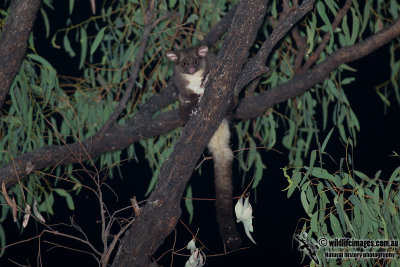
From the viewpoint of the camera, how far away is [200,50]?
378cm

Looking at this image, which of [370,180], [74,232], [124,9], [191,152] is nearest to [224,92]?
[191,152]

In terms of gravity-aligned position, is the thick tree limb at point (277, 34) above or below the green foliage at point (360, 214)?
above

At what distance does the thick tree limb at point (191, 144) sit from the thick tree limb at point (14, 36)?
3.49ft

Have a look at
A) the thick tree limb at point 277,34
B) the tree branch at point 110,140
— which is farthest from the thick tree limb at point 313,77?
the thick tree limb at point 277,34

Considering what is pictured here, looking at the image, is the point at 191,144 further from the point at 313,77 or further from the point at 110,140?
the point at 313,77

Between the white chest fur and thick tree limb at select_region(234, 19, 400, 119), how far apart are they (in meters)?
0.31

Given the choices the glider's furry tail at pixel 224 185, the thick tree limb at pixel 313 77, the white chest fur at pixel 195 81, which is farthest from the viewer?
the white chest fur at pixel 195 81

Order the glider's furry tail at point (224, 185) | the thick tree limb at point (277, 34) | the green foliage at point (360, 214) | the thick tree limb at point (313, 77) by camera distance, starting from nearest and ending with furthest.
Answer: the green foliage at point (360, 214) → the thick tree limb at point (277, 34) → the glider's furry tail at point (224, 185) → the thick tree limb at point (313, 77)

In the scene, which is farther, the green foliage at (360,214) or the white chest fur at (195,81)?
the white chest fur at (195,81)

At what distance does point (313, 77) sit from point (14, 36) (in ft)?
6.12

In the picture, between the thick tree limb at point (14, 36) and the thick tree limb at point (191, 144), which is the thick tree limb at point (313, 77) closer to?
the thick tree limb at point (191, 144)

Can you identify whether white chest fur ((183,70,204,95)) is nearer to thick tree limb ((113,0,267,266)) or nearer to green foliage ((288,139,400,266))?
thick tree limb ((113,0,267,266))

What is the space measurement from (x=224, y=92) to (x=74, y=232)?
12.3ft

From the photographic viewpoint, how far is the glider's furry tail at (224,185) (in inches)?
111
